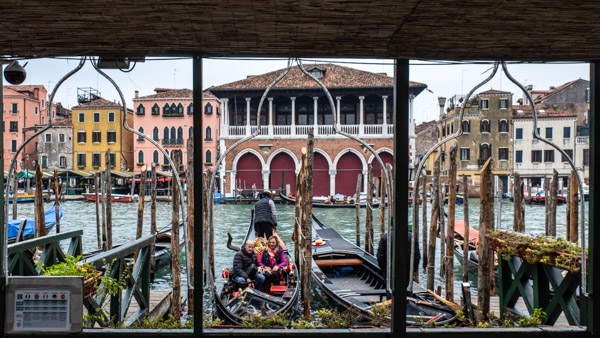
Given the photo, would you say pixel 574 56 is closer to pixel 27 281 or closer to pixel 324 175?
pixel 27 281

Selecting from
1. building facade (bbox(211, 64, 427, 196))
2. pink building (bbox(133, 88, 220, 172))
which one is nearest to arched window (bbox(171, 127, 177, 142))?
pink building (bbox(133, 88, 220, 172))

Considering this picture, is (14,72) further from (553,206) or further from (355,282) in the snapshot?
(553,206)

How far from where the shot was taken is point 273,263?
5594 millimetres

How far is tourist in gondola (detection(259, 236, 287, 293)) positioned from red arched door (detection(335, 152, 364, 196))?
16.4 m

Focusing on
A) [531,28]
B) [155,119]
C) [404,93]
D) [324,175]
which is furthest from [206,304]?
[155,119]

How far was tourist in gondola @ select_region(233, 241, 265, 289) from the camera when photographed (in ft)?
16.8

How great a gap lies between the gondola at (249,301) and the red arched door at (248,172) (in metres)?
16.9

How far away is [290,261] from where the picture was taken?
602 centimetres

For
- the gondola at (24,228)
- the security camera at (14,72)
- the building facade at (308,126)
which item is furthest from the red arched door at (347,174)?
the security camera at (14,72)

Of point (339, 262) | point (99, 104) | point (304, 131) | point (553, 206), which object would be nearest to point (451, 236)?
point (339, 262)

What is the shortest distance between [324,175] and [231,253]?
1242cm

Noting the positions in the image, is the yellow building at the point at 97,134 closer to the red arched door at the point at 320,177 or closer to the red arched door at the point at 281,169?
the red arched door at the point at 281,169

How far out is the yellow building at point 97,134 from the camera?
27250 mm

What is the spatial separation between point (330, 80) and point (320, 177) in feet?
14.8
